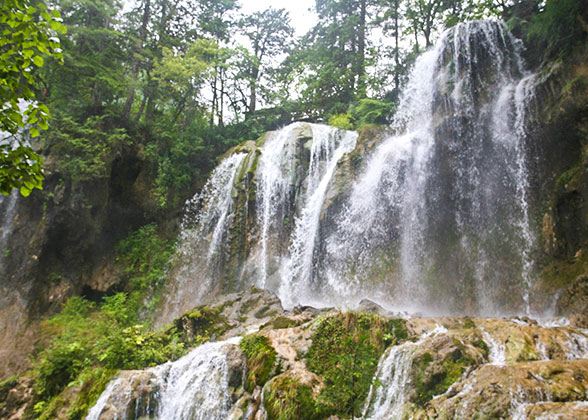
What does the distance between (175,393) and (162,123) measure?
14.8 meters

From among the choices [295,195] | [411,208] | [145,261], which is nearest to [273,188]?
[295,195]

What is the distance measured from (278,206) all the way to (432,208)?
19.4 ft

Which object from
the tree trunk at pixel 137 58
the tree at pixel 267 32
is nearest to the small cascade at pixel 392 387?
the tree trunk at pixel 137 58

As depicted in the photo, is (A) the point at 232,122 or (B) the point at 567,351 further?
(A) the point at 232,122

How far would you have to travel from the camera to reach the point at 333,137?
15969 mm

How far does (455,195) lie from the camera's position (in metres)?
10.5

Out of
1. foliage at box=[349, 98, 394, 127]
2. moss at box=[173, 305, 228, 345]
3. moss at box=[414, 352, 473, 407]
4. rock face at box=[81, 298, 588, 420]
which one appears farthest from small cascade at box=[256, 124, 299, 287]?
moss at box=[414, 352, 473, 407]

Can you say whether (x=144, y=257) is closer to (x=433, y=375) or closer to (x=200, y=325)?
(x=200, y=325)

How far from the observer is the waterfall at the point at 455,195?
30.8 feet

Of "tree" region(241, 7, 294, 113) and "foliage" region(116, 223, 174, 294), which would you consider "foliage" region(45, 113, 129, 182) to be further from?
"tree" region(241, 7, 294, 113)

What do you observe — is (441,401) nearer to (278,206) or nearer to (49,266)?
(278,206)

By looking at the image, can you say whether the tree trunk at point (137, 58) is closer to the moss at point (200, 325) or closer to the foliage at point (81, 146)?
the foliage at point (81, 146)

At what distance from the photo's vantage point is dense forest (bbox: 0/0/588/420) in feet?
25.3

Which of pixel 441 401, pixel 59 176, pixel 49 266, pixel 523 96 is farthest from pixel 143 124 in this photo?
pixel 441 401
